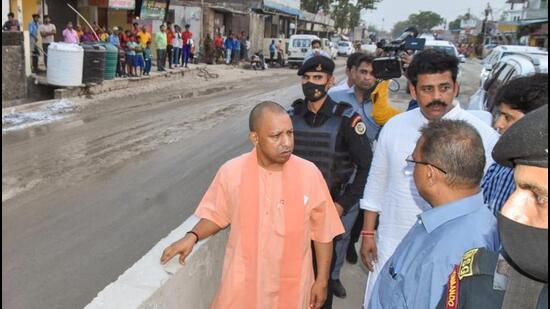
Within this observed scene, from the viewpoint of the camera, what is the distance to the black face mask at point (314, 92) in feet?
10.7

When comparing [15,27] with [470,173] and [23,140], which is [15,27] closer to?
[23,140]

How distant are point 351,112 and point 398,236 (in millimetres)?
864

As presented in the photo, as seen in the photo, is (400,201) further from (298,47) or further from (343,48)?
(343,48)

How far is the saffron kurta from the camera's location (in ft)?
7.89

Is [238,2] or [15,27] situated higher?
[238,2]

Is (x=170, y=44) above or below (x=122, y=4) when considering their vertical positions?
below

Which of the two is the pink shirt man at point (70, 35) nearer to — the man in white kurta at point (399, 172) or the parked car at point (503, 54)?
the parked car at point (503, 54)

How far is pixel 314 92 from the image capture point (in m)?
3.28

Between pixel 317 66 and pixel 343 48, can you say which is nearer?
pixel 317 66

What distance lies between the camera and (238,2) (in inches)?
1394

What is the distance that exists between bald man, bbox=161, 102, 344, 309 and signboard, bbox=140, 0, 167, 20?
73.3ft

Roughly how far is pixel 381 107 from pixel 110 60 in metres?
12.4

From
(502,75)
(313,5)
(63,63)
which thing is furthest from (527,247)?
(313,5)

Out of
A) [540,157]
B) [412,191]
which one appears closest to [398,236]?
[412,191]
